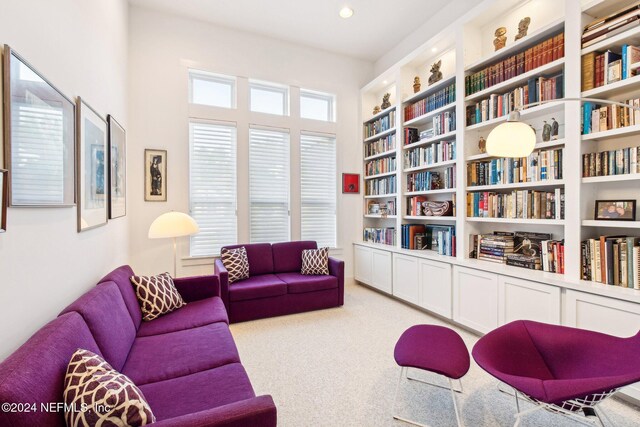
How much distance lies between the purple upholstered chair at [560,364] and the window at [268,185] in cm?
313

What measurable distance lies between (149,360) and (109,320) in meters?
0.33

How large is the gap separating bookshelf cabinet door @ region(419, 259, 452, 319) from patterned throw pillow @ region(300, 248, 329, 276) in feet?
3.97

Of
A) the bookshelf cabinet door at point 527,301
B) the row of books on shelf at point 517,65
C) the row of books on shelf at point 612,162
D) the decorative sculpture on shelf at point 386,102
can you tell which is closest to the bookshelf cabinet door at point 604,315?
the bookshelf cabinet door at point 527,301

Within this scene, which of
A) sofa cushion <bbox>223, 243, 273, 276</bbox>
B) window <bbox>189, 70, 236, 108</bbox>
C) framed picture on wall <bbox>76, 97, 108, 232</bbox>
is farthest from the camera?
window <bbox>189, 70, 236, 108</bbox>

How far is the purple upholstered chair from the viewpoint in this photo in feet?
4.12

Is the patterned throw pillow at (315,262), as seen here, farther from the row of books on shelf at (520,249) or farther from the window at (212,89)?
the window at (212,89)

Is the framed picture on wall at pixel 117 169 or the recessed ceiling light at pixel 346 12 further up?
the recessed ceiling light at pixel 346 12

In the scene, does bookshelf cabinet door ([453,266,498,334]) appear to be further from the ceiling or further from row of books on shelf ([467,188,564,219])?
the ceiling

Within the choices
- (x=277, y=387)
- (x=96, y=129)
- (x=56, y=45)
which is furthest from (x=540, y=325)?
(x=96, y=129)

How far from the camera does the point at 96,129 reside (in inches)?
90.1

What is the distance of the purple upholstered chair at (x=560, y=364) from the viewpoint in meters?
1.26

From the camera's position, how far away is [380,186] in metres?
4.61

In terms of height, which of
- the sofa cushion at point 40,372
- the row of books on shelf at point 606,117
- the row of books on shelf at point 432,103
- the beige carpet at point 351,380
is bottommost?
the beige carpet at point 351,380

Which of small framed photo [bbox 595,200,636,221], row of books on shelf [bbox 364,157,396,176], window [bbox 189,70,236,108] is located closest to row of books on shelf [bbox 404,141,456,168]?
row of books on shelf [bbox 364,157,396,176]
